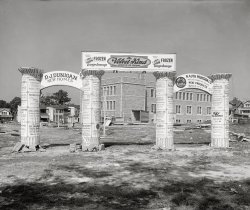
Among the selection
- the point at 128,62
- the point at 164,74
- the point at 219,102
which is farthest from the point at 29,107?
the point at 219,102

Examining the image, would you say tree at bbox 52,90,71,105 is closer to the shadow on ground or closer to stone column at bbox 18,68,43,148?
stone column at bbox 18,68,43,148

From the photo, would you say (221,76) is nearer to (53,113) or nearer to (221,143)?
(221,143)

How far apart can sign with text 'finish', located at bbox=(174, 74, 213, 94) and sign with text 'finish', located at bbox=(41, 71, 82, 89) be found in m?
6.09

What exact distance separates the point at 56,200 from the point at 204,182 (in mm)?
4596

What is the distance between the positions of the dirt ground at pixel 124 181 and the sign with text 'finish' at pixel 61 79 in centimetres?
433

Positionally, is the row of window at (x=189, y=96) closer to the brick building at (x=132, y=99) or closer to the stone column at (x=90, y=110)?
the brick building at (x=132, y=99)

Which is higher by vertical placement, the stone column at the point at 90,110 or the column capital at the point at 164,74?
the column capital at the point at 164,74

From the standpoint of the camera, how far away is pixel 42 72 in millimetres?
15820

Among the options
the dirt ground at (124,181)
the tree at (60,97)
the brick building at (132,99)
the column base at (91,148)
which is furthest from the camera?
the tree at (60,97)

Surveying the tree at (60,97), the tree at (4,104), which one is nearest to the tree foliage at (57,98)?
the tree at (60,97)

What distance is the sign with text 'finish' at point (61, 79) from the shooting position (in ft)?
52.1

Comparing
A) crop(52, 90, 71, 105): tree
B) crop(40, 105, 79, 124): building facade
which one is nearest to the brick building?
crop(40, 105, 79, 124): building facade

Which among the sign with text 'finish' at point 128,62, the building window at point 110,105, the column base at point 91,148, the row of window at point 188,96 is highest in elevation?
the row of window at point 188,96

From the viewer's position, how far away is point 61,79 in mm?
16078
